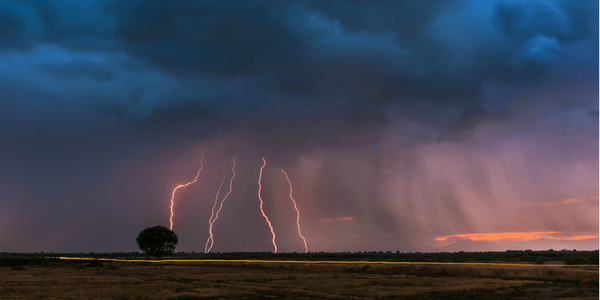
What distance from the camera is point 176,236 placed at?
164m

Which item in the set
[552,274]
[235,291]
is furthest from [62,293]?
[552,274]

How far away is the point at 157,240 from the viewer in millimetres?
159000

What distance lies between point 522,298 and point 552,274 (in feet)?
82.5

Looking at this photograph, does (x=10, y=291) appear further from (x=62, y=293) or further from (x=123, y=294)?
(x=123, y=294)

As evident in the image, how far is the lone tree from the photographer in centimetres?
15850

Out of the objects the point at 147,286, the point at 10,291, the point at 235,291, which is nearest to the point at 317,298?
the point at 235,291

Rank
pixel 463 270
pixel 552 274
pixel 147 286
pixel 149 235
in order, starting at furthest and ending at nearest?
pixel 149 235, pixel 463 270, pixel 552 274, pixel 147 286

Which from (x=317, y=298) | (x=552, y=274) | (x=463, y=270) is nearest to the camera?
(x=317, y=298)

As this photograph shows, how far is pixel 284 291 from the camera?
45.8 metres

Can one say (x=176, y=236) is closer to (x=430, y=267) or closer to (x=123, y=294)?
(x=430, y=267)

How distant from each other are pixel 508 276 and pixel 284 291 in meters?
37.9

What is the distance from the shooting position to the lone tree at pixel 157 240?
158500 millimetres

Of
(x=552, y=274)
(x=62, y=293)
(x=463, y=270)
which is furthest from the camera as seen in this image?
(x=463, y=270)

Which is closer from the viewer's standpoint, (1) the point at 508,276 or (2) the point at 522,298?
(2) the point at 522,298
